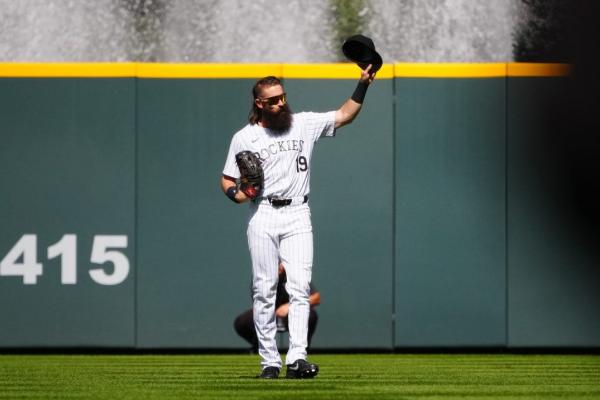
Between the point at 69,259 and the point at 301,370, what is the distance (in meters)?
4.64

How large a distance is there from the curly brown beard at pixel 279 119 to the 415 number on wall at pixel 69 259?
13.9ft

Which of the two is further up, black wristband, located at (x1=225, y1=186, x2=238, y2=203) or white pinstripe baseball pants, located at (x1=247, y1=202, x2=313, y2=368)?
black wristband, located at (x1=225, y1=186, x2=238, y2=203)

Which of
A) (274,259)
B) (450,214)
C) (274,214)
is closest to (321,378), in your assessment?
(274,259)

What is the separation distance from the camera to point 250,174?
682cm

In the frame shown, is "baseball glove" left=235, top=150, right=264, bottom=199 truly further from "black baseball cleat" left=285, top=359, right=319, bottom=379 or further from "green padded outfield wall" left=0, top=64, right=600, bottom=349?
"green padded outfield wall" left=0, top=64, right=600, bottom=349

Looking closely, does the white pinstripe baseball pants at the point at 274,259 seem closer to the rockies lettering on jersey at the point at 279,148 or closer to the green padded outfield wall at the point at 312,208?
the rockies lettering on jersey at the point at 279,148

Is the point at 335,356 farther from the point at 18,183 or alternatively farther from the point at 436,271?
the point at 18,183

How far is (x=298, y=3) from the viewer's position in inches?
467

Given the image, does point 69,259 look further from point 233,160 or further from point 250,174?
point 250,174

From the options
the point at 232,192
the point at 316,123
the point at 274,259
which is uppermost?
the point at 316,123

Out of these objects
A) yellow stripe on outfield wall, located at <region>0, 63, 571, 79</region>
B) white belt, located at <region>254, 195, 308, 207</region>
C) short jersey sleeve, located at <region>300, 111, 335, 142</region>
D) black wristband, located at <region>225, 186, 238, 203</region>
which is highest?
yellow stripe on outfield wall, located at <region>0, 63, 571, 79</region>

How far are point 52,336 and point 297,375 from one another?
4.66m

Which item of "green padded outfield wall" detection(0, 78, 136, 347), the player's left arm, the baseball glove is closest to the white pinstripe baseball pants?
the baseball glove

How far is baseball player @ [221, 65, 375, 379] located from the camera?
6.85 meters
